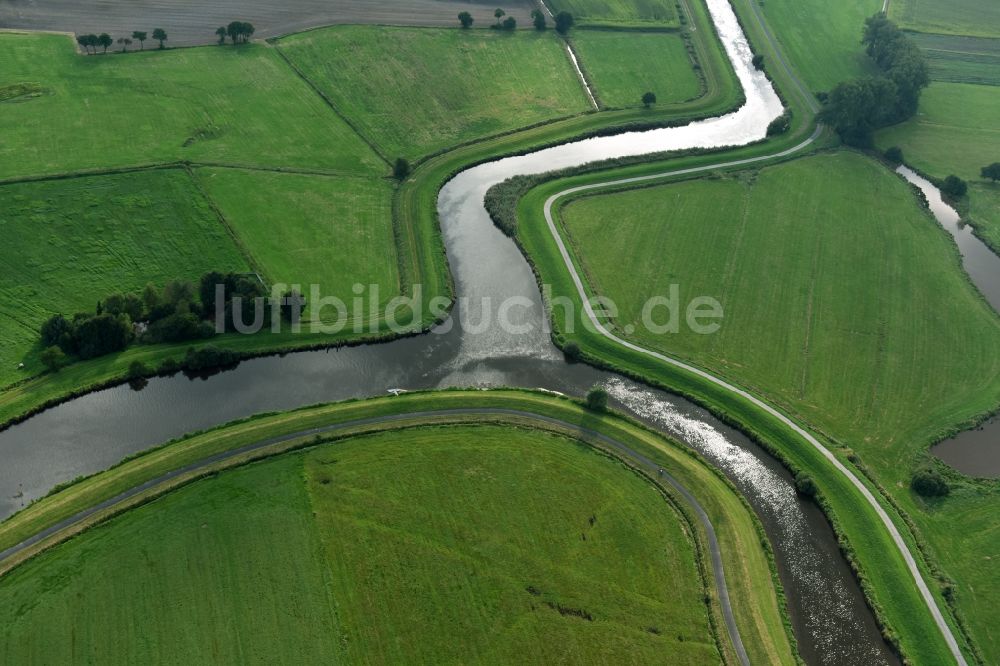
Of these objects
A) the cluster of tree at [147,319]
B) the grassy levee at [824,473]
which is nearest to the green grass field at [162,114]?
the grassy levee at [824,473]

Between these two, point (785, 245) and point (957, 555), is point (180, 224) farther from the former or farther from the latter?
point (957, 555)

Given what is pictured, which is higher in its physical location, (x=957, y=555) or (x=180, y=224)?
A: (x=180, y=224)

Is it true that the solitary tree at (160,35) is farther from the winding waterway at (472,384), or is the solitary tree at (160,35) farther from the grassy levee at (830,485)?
the grassy levee at (830,485)

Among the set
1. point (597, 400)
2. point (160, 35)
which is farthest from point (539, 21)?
point (597, 400)

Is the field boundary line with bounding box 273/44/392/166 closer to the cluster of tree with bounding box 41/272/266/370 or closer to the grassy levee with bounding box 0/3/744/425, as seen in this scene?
the grassy levee with bounding box 0/3/744/425

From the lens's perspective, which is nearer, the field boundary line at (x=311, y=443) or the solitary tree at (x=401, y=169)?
the field boundary line at (x=311, y=443)

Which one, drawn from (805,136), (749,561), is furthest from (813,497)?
(805,136)
